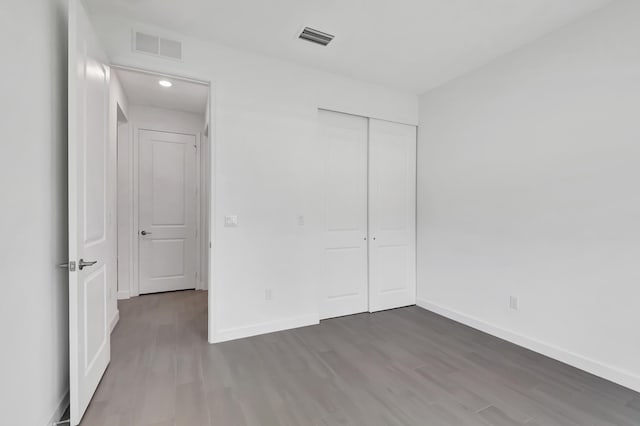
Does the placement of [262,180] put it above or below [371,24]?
below

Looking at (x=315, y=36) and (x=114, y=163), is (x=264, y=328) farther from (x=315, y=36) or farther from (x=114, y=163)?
(x=315, y=36)

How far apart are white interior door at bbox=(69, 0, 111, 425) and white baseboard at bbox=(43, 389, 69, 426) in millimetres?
113

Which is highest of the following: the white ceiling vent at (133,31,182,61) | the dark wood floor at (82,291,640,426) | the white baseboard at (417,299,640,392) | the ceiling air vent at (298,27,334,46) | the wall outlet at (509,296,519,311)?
the ceiling air vent at (298,27,334,46)

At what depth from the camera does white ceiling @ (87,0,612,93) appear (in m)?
2.28

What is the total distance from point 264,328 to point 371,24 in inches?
119

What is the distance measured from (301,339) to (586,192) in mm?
2801

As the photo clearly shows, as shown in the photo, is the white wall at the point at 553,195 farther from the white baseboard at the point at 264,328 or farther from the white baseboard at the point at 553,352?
the white baseboard at the point at 264,328

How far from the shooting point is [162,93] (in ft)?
12.6

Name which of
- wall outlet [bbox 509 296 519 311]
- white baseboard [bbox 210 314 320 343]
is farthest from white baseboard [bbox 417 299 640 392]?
white baseboard [bbox 210 314 320 343]

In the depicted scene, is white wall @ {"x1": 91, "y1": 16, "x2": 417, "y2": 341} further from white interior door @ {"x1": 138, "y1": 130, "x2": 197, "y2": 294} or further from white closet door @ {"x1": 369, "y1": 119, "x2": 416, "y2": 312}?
white interior door @ {"x1": 138, "y1": 130, "x2": 197, "y2": 294}

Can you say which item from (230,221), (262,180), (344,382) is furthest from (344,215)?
(344,382)

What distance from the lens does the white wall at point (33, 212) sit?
1.29 meters

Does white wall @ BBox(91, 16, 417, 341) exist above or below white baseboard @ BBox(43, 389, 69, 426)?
above

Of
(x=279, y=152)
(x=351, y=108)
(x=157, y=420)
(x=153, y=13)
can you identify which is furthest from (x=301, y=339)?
(x=153, y=13)
